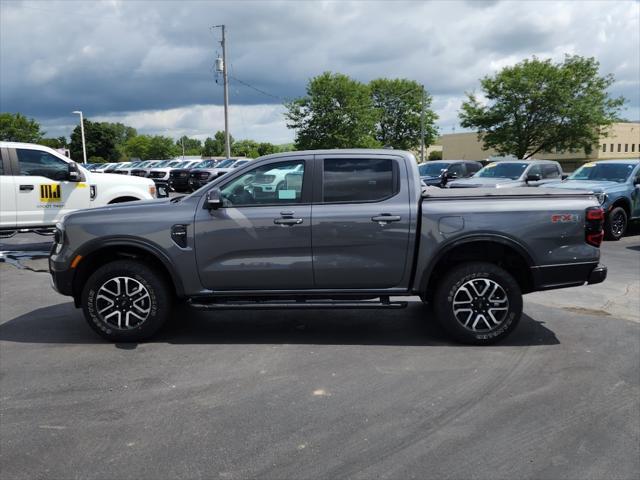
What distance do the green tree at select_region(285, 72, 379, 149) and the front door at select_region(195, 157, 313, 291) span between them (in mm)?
49655

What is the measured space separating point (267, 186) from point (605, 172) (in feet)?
35.9

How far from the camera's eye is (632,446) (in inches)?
134

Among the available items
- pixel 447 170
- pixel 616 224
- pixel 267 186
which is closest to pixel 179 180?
pixel 447 170

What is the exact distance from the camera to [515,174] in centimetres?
1588

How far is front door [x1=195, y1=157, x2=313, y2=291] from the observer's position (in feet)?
16.9

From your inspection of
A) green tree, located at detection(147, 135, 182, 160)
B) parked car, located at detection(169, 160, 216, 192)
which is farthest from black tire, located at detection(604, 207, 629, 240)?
green tree, located at detection(147, 135, 182, 160)

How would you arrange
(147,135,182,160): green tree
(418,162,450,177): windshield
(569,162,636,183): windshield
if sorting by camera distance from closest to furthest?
1. (569,162,636,183): windshield
2. (418,162,450,177): windshield
3. (147,135,182,160): green tree

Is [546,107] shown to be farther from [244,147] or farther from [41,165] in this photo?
[244,147]

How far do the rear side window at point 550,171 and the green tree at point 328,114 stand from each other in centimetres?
3868

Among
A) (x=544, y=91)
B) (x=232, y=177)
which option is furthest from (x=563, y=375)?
(x=544, y=91)

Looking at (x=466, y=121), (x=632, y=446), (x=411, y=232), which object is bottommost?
(x=632, y=446)

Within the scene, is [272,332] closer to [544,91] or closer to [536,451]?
[536,451]

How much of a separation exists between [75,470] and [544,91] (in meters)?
45.8

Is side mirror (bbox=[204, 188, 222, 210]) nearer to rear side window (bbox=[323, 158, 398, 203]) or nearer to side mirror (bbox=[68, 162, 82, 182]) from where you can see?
rear side window (bbox=[323, 158, 398, 203])
